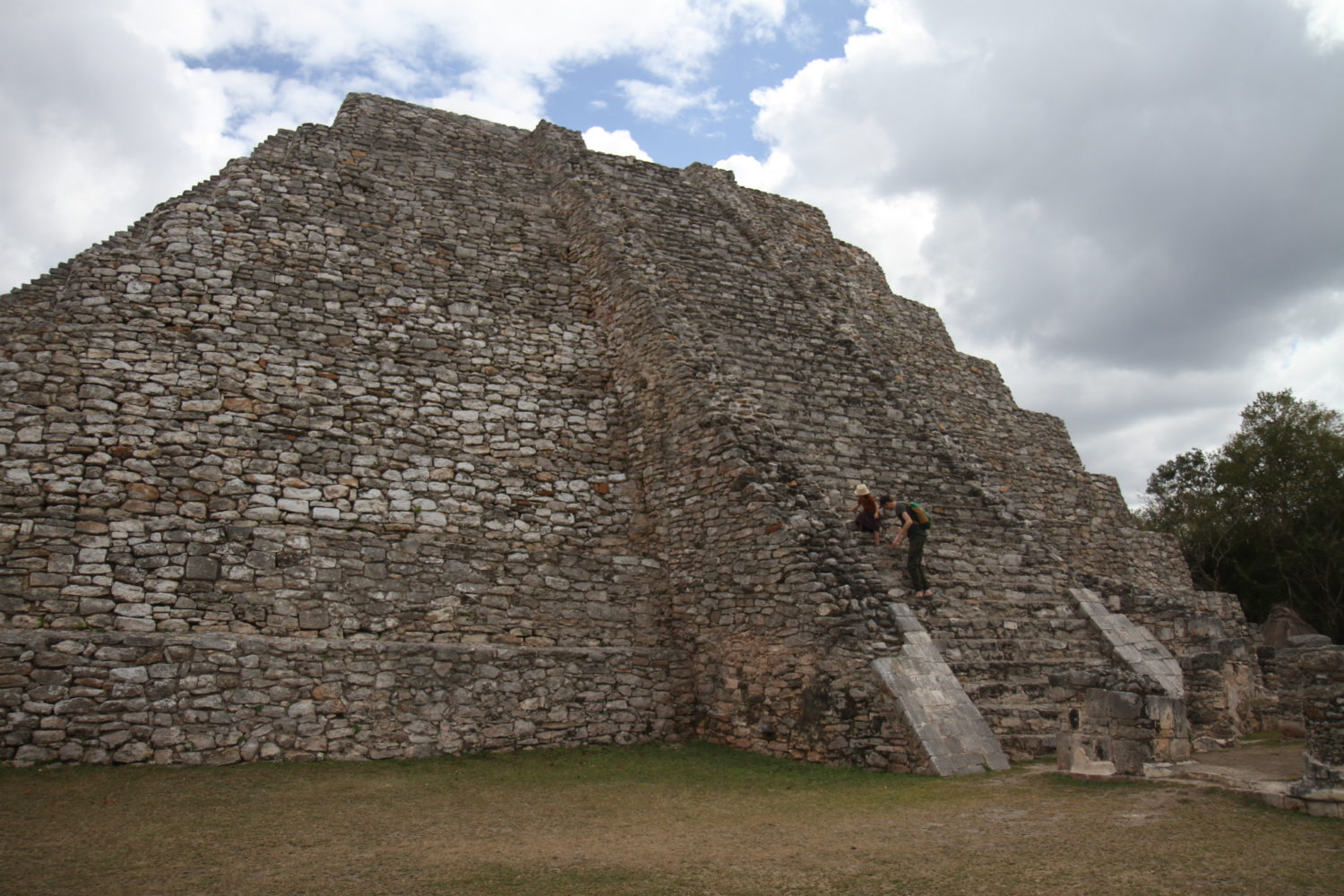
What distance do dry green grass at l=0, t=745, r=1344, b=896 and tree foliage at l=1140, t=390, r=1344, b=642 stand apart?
25210 mm

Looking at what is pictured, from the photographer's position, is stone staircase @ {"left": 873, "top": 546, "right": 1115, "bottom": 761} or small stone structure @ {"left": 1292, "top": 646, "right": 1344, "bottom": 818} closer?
small stone structure @ {"left": 1292, "top": 646, "right": 1344, "bottom": 818}

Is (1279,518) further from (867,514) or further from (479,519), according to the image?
(479,519)

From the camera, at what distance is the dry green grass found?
17.3ft

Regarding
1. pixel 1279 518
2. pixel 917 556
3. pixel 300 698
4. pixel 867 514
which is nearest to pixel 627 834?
pixel 300 698

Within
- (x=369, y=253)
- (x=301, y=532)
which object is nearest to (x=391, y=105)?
(x=369, y=253)

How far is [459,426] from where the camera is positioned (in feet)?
38.1

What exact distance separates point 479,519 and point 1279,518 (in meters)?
27.6

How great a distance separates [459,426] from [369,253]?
10.7 feet

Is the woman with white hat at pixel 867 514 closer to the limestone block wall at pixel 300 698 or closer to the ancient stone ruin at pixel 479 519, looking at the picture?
the ancient stone ruin at pixel 479 519

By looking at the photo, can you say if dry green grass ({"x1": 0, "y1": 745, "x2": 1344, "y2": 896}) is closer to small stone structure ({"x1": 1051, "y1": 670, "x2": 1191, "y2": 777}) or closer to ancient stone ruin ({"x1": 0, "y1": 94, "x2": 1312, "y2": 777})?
small stone structure ({"x1": 1051, "y1": 670, "x2": 1191, "y2": 777})

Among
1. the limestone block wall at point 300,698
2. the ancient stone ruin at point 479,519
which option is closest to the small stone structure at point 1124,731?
the ancient stone ruin at point 479,519

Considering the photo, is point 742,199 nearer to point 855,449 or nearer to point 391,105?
point 391,105

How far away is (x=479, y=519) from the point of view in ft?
36.0

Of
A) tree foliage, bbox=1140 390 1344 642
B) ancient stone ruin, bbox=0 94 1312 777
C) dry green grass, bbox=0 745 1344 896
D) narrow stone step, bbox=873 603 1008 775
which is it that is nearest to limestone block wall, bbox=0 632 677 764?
ancient stone ruin, bbox=0 94 1312 777
